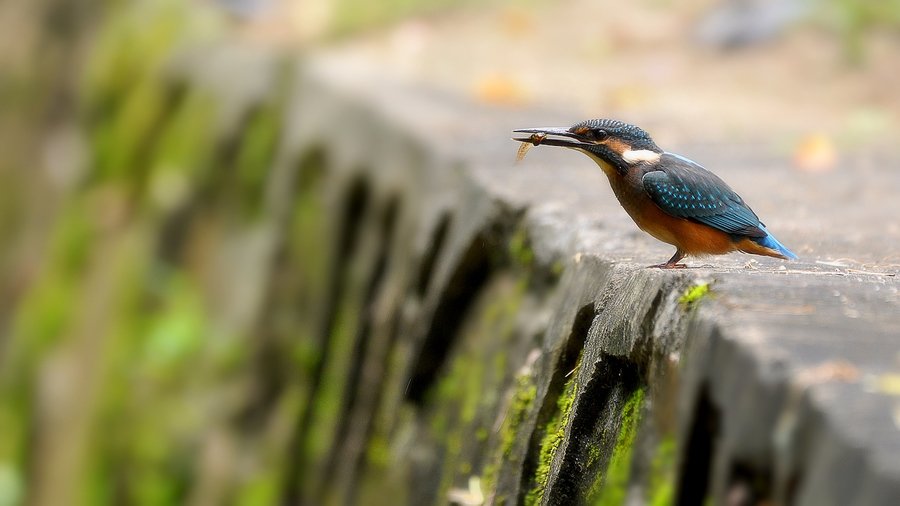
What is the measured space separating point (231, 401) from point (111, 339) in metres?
2.10

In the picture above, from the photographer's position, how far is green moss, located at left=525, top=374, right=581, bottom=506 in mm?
2188

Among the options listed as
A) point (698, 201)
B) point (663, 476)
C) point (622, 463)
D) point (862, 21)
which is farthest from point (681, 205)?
→ point (862, 21)

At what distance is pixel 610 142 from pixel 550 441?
735 millimetres

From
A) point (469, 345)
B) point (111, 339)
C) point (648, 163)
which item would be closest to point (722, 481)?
point (648, 163)

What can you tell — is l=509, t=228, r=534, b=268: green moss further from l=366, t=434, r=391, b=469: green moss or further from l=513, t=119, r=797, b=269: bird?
l=366, t=434, r=391, b=469: green moss

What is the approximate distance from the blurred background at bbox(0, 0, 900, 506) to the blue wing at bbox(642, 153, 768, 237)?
3392 mm

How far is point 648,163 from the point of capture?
2.40 metres

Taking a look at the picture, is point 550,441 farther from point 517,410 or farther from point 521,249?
point 521,249

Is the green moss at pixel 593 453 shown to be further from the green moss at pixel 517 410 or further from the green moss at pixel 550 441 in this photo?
the green moss at pixel 517 410

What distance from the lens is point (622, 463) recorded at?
1810 millimetres

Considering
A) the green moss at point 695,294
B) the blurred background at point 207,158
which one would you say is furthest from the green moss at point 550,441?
the blurred background at point 207,158

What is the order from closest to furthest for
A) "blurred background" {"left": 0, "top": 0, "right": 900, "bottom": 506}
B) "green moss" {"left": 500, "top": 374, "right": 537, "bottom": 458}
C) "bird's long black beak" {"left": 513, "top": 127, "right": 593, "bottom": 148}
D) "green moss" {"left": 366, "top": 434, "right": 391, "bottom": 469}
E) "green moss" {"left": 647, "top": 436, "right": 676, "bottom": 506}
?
"green moss" {"left": 647, "top": 436, "right": 676, "bottom": 506} < "bird's long black beak" {"left": 513, "top": 127, "right": 593, "bottom": 148} < "green moss" {"left": 500, "top": 374, "right": 537, "bottom": 458} < "green moss" {"left": 366, "top": 434, "right": 391, "bottom": 469} < "blurred background" {"left": 0, "top": 0, "right": 900, "bottom": 506}

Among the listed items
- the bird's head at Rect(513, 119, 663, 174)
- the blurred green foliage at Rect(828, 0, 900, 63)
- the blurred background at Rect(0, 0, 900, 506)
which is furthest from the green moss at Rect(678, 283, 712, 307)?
the blurred green foliage at Rect(828, 0, 900, 63)

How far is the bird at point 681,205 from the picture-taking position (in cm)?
230
